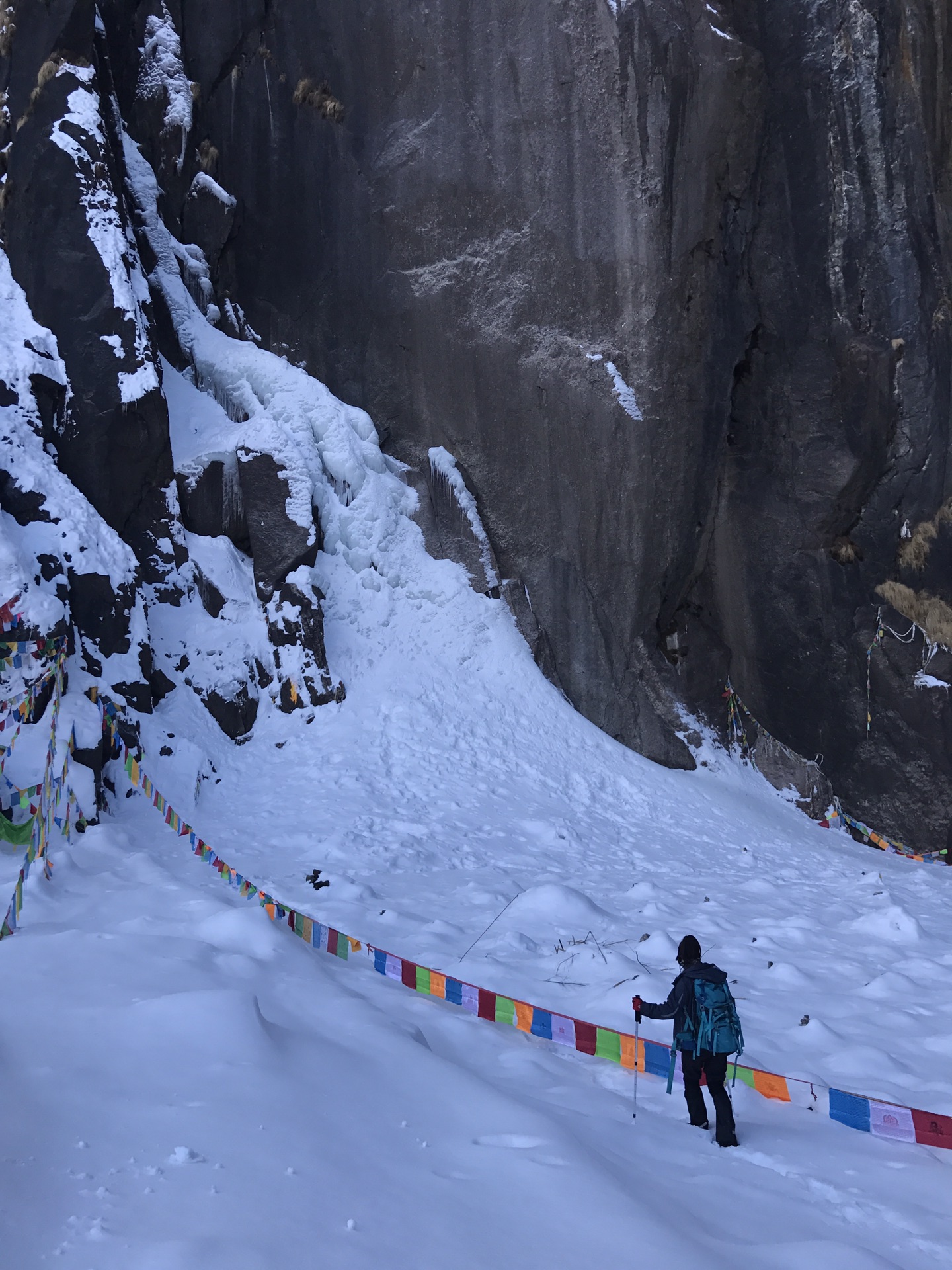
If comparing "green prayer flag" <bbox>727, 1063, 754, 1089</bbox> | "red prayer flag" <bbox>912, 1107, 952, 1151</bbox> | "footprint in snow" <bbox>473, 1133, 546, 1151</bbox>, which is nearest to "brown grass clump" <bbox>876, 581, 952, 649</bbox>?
"green prayer flag" <bbox>727, 1063, 754, 1089</bbox>

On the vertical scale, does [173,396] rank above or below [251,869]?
above

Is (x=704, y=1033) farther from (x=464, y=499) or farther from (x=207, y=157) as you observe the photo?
(x=207, y=157)

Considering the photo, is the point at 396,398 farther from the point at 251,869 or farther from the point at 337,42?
the point at 251,869

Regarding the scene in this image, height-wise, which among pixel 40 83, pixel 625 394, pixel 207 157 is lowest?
pixel 625 394

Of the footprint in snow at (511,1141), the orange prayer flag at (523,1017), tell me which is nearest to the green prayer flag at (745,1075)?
the orange prayer flag at (523,1017)

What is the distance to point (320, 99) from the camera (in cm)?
1641

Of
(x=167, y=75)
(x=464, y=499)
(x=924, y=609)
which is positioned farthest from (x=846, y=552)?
(x=167, y=75)

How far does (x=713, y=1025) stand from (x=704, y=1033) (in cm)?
6

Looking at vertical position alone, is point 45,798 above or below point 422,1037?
above

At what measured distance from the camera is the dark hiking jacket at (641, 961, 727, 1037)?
444 cm

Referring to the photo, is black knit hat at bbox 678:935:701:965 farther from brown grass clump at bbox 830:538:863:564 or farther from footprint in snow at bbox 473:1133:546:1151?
brown grass clump at bbox 830:538:863:564

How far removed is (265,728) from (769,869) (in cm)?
663

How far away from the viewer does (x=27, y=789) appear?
8.76 meters

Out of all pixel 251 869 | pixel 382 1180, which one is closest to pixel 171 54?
pixel 251 869
